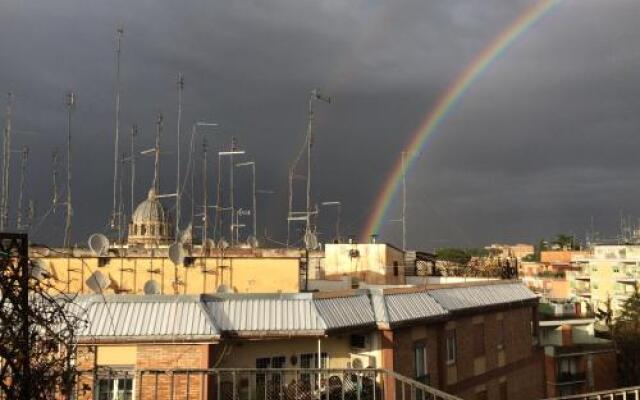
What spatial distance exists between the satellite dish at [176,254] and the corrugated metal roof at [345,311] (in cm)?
507

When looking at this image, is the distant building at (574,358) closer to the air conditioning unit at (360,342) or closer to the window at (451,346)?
the window at (451,346)

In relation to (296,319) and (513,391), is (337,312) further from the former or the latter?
(513,391)

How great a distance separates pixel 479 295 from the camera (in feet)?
65.7

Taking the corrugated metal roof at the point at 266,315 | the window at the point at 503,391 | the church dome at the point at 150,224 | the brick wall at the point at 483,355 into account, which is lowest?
the window at the point at 503,391

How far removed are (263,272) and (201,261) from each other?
2.25 metres

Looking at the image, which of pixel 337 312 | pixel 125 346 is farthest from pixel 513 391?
pixel 125 346

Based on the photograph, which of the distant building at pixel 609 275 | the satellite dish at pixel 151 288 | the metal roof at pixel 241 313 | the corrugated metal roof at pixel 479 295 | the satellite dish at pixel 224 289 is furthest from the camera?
the distant building at pixel 609 275

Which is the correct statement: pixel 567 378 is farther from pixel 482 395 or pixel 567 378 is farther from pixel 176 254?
pixel 176 254

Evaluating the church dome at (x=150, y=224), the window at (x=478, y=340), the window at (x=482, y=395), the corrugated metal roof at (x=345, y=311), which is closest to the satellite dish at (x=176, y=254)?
the corrugated metal roof at (x=345, y=311)

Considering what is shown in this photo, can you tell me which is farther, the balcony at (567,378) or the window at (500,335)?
the balcony at (567,378)

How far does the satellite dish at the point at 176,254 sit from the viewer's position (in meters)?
18.0

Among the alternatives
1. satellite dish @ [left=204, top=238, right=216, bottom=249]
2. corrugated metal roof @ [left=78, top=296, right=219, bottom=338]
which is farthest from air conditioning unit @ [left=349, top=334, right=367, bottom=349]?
satellite dish @ [left=204, top=238, right=216, bottom=249]

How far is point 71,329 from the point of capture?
4.45m

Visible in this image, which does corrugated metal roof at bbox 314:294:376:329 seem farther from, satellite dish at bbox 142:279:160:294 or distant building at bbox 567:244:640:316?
distant building at bbox 567:244:640:316
